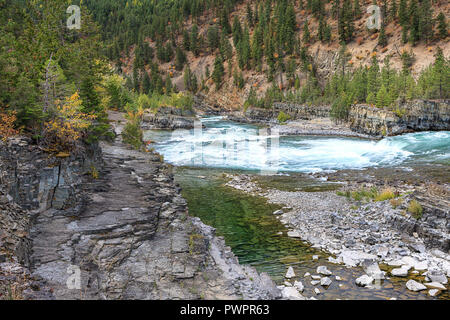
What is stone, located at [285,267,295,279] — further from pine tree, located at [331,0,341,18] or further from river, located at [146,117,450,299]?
pine tree, located at [331,0,341,18]

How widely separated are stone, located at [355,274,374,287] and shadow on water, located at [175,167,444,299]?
0.20 metres

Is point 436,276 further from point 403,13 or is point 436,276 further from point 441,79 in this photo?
point 403,13

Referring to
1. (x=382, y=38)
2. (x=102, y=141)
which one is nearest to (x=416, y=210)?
(x=102, y=141)

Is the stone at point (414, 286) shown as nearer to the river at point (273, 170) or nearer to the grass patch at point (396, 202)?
the river at point (273, 170)

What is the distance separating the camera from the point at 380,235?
47.8 ft

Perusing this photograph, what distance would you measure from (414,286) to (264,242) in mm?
6263

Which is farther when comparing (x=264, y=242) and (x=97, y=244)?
(x=264, y=242)

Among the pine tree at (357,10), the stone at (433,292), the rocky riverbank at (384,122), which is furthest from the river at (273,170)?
the pine tree at (357,10)

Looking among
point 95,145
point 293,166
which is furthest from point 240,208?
point 293,166

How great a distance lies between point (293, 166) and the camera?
110 feet

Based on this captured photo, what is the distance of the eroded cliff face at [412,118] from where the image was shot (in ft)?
168

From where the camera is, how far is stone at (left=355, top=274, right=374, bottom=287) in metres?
11.1

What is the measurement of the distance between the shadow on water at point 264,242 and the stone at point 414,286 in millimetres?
173
